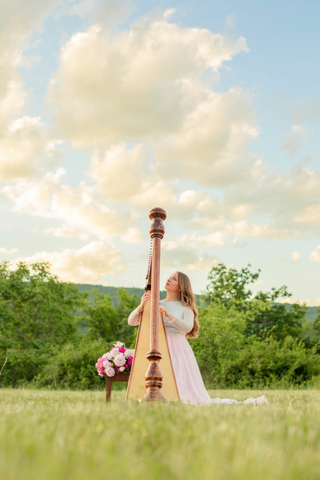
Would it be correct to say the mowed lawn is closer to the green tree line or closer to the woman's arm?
the woman's arm

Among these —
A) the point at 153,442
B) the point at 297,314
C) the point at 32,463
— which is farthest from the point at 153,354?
the point at 297,314

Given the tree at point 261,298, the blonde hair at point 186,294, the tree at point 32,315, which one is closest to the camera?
the blonde hair at point 186,294

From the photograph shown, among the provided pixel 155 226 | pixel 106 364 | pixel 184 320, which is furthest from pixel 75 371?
pixel 155 226

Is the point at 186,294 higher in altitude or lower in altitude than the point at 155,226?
lower

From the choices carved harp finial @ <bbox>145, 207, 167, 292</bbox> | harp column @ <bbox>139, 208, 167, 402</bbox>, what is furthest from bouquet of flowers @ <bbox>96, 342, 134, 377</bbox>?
harp column @ <bbox>139, 208, 167, 402</bbox>

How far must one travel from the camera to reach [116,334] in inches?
1337

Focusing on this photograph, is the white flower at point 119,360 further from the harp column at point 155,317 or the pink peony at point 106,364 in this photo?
the harp column at point 155,317

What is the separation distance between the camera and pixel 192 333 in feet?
21.1

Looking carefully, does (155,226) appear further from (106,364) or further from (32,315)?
(32,315)

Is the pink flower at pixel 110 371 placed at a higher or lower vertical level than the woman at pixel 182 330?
lower

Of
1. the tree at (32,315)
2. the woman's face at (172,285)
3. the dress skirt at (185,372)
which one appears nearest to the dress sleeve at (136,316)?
the dress skirt at (185,372)

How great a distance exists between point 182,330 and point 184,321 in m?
0.12

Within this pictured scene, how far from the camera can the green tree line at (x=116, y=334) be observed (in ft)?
48.2

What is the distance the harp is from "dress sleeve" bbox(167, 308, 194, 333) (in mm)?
422
